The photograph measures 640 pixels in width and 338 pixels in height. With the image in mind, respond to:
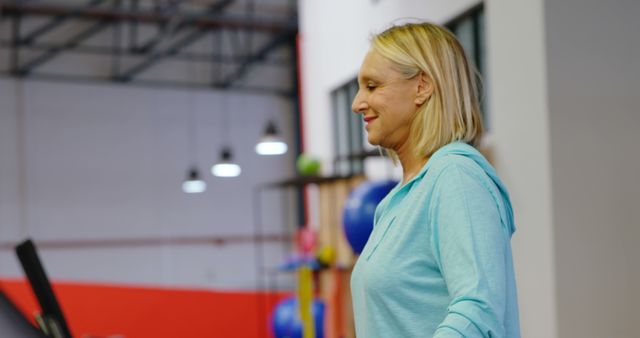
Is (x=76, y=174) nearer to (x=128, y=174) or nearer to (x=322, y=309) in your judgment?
(x=128, y=174)

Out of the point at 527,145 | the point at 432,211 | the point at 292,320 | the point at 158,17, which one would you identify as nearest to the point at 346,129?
the point at 292,320

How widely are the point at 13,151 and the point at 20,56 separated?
5.18 ft

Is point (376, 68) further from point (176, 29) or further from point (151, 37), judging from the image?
point (151, 37)

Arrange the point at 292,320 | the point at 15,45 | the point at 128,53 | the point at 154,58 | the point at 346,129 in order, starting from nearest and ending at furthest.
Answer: the point at 292,320, the point at 346,129, the point at 15,45, the point at 128,53, the point at 154,58

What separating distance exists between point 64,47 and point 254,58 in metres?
3.39

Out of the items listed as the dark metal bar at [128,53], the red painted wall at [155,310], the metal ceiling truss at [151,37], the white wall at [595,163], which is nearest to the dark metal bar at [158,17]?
the metal ceiling truss at [151,37]

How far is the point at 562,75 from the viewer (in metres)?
4.26

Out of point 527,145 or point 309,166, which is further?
point 309,166

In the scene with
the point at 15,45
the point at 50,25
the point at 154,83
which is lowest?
the point at 154,83

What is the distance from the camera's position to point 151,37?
13625mm

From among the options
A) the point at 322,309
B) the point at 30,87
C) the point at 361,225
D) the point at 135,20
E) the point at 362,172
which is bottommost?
the point at 322,309

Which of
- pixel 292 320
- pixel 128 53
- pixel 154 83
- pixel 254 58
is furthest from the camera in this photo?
pixel 254 58

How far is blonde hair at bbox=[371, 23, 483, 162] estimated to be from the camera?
1.11m

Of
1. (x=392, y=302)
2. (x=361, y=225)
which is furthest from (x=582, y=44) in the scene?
(x=392, y=302)
